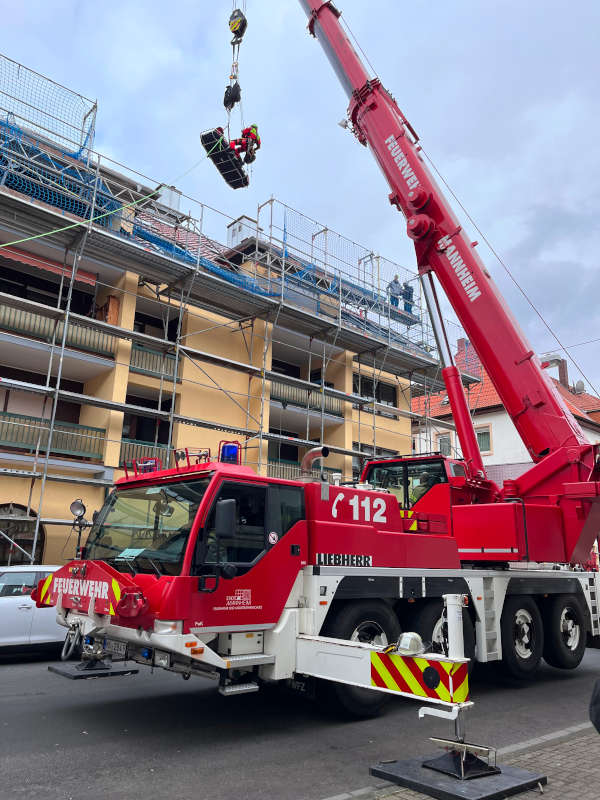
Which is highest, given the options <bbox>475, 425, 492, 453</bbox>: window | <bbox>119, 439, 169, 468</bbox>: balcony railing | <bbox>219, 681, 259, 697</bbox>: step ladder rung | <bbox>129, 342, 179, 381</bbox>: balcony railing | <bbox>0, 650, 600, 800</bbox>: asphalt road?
<bbox>475, 425, 492, 453</bbox>: window

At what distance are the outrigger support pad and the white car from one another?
31.2 feet

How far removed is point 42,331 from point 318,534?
1345 cm

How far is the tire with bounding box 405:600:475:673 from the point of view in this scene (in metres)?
7.59

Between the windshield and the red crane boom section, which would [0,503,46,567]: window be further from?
the red crane boom section

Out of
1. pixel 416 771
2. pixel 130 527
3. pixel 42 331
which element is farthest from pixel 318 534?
pixel 42 331

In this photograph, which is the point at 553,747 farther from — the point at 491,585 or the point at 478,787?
the point at 491,585

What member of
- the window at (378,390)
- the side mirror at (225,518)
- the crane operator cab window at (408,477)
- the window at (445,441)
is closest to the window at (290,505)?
the side mirror at (225,518)

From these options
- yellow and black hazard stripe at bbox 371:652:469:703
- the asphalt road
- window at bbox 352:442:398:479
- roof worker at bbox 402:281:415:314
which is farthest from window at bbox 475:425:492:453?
yellow and black hazard stripe at bbox 371:652:469:703

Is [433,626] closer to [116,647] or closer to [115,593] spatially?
[116,647]

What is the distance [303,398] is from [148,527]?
1726 cm

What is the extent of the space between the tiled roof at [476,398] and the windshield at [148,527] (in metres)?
18.6

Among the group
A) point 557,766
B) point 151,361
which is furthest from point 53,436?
point 557,766

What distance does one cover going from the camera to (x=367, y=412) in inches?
1022

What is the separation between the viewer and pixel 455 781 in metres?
4.52
